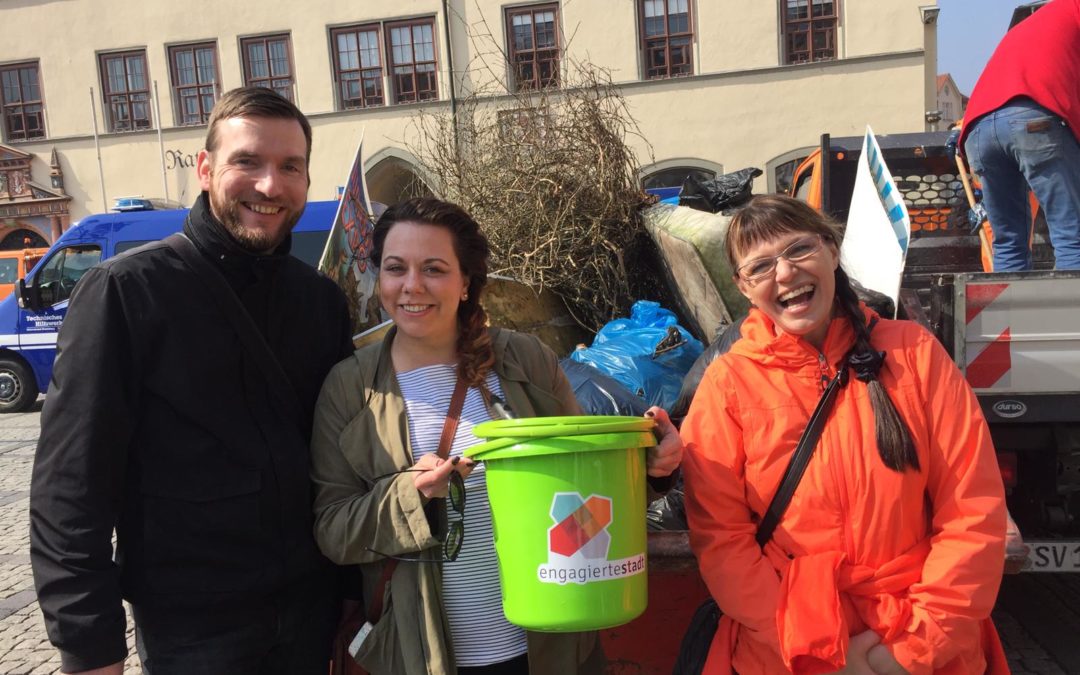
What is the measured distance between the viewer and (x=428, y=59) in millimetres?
19938

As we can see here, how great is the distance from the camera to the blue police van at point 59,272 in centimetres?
1011

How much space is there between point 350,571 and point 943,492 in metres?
1.41

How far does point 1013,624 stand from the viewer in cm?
383

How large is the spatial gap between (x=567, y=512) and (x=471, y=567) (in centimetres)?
35

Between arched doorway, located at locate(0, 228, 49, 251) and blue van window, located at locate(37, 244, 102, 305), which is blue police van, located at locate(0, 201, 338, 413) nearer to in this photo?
blue van window, located at locate(37, 244, 102, 305)

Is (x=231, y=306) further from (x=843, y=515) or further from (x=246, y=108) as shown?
(x=843, y=515)

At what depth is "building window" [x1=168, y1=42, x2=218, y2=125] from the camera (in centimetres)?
2066

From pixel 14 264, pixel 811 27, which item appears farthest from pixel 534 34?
pixel 14 264

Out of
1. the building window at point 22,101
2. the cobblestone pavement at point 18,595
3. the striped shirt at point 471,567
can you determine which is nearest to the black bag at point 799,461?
the striped shirt at point 471,567

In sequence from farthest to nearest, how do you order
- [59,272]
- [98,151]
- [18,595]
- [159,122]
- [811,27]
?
[98,151]
[159,122]
[811,27]
[59,272]
[18,595]

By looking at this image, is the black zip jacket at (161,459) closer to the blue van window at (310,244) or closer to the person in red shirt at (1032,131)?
the person in red shirt at (1032,131)

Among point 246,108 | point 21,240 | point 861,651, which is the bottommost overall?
point 861,651

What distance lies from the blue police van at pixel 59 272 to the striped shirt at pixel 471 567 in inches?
332

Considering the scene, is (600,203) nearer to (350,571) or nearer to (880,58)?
(350,571)
